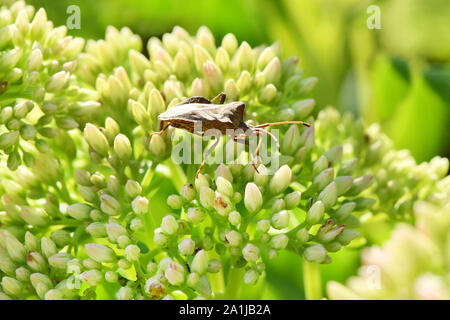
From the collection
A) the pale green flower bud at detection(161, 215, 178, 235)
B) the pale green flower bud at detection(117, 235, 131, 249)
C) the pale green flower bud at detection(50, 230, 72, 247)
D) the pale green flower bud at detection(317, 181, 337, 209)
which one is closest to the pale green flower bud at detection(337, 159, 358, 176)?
the pale green flower bud at detection(317, 181, 337, 209)

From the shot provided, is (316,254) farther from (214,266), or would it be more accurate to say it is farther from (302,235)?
(214,266)

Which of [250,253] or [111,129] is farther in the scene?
[111,129]

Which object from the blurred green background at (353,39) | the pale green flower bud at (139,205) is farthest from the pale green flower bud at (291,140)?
the blurred green background at (353,39)

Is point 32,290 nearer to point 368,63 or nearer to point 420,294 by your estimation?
point 420,294

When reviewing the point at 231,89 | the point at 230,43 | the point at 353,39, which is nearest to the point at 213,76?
the point at 231,89

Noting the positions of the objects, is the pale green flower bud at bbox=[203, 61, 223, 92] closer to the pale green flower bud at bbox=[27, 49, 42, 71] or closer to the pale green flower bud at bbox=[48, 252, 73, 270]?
the pale green flower bud at bbox=[27, 49, 42, 71]
